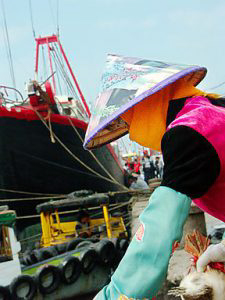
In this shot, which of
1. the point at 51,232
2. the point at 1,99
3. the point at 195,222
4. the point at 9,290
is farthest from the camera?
the point at 1,99

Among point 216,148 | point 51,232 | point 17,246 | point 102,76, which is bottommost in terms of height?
point 51,232

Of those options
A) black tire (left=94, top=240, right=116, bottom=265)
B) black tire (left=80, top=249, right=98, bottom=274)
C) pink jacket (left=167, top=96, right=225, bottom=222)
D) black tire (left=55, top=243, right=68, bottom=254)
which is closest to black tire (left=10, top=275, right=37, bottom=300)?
black tire (left=80, top=249, right=98, bottom=274)

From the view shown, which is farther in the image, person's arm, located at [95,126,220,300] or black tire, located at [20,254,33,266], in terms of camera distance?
black tire, located at [20,254,33,266]

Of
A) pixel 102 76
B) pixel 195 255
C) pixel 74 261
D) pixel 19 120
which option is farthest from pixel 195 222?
pixel 19 120

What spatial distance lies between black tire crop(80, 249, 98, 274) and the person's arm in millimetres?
5371

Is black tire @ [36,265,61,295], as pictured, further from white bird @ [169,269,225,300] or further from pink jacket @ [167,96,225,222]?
pink jacket @ [167,96,225,222]

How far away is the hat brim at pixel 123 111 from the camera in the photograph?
53.6 inches

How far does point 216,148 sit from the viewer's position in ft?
3.97

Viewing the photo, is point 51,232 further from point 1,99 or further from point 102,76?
point 102,76

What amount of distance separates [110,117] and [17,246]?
16.6ft

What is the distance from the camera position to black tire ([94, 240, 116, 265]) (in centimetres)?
660

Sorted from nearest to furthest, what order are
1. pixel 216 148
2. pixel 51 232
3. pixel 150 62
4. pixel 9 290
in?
pixel 216 148, pixel 150 62, pixel 9 290, pixel 51 232

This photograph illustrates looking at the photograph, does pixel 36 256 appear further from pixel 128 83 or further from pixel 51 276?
pixel 128 83

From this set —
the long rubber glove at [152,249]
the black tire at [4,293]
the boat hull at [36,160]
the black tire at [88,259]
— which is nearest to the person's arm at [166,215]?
the long rubber glove at [152,249]
